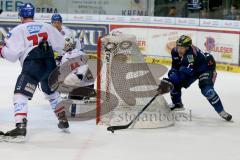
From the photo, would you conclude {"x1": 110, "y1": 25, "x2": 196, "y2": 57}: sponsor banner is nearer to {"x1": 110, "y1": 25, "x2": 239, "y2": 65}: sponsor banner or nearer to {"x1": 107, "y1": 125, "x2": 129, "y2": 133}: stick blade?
{"x1": 110, "y1": 25, "x2": 239, "y2": 65}: sponsor banner

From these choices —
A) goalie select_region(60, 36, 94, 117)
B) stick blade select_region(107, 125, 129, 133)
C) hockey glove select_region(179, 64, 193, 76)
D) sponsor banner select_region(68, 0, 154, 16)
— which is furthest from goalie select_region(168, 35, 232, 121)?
sponsor banner select_region(68, 0, 154, 16)

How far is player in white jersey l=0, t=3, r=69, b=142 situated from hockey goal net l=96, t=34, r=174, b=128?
2.39ft

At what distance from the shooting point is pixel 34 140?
4.73 metres

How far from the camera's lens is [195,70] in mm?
5633

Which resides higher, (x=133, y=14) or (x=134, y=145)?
(x=133, y=14)

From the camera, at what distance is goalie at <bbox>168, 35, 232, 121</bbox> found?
5.48 metres

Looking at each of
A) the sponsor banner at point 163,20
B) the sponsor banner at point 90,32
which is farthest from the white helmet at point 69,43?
the sponsor banner at point 90,32

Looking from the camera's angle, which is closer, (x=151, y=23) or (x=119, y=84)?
(x=119, y=84)

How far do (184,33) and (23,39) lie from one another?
527 centimetres

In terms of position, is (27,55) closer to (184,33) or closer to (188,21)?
(184,33)

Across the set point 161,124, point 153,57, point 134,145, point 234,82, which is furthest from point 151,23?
point 134,145

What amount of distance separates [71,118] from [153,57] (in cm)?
442

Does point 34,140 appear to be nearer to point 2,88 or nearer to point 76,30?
point 2,88

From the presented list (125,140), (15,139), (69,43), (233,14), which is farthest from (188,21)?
(15,139)
